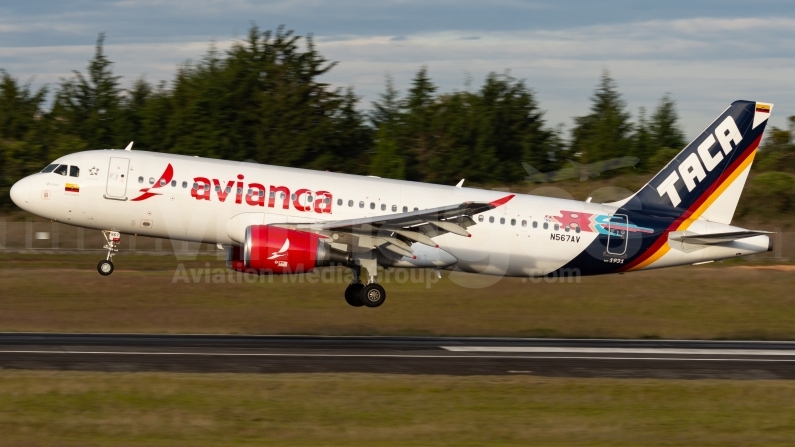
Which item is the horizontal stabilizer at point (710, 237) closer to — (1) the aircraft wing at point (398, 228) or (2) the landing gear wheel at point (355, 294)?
(1) the aircraft wing at point (398, 228)

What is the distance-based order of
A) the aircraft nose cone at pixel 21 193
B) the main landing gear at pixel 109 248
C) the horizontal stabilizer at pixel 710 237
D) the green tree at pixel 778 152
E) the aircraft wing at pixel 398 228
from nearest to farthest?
the aircraft wing at pixel 398 228 → the main landing gear at pixel 109 248 → the aircraft nose cone at pixel 21 193 → the horizontal stabilizer at pixel 710 237 → the green tree at pixel 778 152

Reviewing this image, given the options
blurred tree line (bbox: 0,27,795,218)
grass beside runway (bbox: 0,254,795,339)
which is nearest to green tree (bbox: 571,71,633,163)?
blurred tree line (bbox: 0,27,795,218)

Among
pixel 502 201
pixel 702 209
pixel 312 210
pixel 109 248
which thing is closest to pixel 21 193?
pixel 109 248

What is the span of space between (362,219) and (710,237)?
10684 mm

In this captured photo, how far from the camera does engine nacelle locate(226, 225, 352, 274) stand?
25.7 metres

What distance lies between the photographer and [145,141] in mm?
73500

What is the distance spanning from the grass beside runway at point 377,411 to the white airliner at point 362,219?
791cm

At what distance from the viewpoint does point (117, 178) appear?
2722 centimetres

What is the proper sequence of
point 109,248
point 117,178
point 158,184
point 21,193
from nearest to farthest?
point 158,184 → point 117,178 → point 21,193 → point 109,248

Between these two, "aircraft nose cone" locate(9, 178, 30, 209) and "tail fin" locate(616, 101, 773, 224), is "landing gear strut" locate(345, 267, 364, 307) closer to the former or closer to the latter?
"tail fin" locate(616, 101, 773, 224)

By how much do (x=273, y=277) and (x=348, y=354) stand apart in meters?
15.4

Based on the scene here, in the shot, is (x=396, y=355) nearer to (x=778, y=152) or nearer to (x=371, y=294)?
(x=371, y=294)

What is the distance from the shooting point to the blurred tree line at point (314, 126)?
71812 mm

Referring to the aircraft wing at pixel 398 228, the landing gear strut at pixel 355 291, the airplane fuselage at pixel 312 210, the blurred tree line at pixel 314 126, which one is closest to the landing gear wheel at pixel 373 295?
the landing gear strut at pixel 355 291
